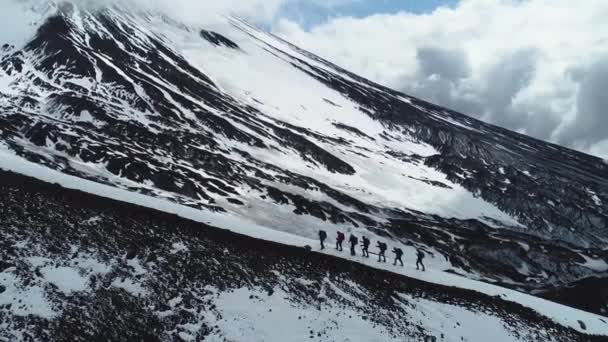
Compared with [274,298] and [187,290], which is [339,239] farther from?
[187,290]

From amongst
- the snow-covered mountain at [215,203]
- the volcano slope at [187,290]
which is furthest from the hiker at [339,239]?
the snow-covered mountain at [215,203]

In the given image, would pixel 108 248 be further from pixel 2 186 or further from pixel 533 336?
pixel 533 336

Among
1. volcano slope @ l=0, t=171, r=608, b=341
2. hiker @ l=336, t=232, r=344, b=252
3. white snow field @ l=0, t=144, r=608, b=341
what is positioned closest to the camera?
volcano slope @ l=0, t=171, r=608, b=341

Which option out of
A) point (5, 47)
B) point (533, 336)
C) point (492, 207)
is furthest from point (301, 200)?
point (5, 47)

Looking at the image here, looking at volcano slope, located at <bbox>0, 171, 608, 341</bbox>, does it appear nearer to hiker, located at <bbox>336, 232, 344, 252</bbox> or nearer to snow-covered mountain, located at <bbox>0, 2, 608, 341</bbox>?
snow-covered mountain, located at <bbox>0, 2, 608, 341</bbox>

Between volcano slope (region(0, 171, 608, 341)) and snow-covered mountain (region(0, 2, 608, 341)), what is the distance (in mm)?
121

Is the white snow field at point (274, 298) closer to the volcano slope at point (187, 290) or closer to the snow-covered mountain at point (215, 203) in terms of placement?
the volcano slope at point (187, 290)

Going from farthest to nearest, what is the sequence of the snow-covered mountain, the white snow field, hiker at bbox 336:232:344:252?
hiker at bbox 336:232:344:252
the snow-covered mountain
the white snow field

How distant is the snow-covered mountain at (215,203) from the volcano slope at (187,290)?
0.12 meters

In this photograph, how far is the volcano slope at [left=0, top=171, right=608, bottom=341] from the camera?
1934cm

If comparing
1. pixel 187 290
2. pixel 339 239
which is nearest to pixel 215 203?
pixel 339 239

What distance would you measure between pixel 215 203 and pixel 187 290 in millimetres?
64242

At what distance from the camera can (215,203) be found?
86.2 meters

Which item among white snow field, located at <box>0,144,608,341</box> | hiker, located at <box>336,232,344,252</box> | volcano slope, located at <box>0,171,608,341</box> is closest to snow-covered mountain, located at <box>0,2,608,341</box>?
volcano slope, located at <box>0,171,608,341</box>
